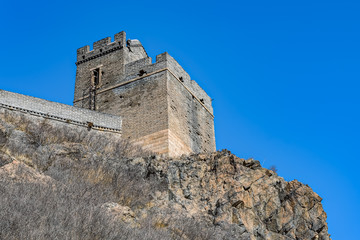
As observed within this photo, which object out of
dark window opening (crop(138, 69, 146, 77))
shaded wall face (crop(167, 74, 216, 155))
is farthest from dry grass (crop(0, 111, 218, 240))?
dark window opening (crop(138, 69, 146, 77))

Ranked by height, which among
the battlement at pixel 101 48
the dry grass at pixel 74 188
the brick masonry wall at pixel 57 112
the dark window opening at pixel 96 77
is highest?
the battlement at pixel 101 48

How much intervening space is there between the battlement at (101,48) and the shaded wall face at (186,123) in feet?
11.2

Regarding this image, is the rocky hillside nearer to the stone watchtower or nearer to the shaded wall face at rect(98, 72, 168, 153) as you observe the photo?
the shaded wall face at rect(98, 72, 168, 153)

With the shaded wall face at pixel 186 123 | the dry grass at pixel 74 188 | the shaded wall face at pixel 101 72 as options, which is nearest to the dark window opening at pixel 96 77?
the shaded wall face at pixel 101 72

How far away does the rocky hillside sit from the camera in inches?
348

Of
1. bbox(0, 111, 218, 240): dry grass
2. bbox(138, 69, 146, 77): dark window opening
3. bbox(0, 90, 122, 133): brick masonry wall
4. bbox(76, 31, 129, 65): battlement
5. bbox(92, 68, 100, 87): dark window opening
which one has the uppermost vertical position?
bbox(76, 31, 129, 65): battlement

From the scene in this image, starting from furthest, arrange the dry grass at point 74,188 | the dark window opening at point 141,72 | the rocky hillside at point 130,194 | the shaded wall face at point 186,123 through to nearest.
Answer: the dark window opening at point 141,72, the shaded wall face at point 186,123, the rocky hillside at point 130,194, the dry grass at point 74,188

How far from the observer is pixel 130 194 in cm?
1339

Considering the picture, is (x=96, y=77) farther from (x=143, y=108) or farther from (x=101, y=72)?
(x=143, y=108)

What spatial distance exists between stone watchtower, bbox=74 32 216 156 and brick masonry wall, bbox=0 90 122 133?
2.29ft

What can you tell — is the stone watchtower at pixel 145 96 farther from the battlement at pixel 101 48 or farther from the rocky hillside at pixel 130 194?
the rocky hillside at pixel 130 194

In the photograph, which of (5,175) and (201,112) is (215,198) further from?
(201,112)

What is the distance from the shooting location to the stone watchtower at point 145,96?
66.0 ft

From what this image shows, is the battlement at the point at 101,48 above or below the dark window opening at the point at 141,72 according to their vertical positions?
above
